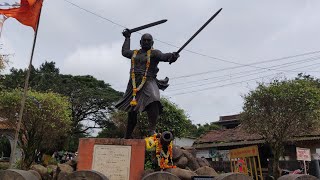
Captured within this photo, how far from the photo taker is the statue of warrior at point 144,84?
354 inches

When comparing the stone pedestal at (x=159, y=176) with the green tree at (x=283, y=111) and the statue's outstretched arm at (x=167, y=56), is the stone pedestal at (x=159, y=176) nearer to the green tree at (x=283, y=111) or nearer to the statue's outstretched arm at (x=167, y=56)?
the statue's outstretched arm at (x=167, y=56)

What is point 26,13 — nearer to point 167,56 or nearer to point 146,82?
point 146,82

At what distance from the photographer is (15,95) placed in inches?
967

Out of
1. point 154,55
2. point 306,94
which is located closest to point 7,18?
point 154,55

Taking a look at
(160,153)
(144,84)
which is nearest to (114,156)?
(160,153)

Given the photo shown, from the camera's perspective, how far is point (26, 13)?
15.0 meters

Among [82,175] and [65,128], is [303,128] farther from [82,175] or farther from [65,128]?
[82,175]

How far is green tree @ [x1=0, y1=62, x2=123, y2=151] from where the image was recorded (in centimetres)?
4172

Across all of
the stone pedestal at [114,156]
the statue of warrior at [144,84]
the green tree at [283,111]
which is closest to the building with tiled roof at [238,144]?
the green tree at [283,111]

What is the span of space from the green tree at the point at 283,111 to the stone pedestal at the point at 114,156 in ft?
45.5

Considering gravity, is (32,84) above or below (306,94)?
above

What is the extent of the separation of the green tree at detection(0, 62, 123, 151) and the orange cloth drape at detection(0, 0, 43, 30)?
2676cm

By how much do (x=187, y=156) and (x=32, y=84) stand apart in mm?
36464

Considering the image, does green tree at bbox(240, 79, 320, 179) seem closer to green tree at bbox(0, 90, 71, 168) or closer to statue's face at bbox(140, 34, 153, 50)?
green tree at bbox(0, 90, 71, 168)
